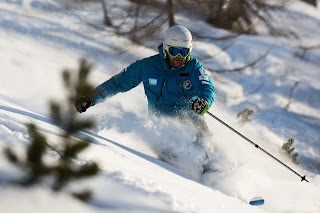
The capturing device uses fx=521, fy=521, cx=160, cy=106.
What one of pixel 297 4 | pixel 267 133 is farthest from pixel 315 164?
pixel 297 4

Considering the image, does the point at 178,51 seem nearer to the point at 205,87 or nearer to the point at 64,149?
the point at 205,87

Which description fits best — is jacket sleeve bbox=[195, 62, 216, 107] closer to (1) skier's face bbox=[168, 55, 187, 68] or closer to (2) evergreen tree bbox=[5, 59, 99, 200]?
(1) skier's face bbox=[168, 55, 187, 68]

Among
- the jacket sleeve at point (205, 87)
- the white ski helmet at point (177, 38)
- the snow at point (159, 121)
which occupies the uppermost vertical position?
the white ski helmet at point (177, 38)

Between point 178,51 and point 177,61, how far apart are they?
0.13 metres

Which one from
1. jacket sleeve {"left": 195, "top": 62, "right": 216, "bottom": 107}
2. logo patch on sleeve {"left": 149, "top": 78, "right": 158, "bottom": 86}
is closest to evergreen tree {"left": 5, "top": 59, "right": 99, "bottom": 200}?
jacket sleeve {"left": 195, "top": 62, "right": 216, "bottom": 107}

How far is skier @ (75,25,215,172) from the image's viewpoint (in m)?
5.53

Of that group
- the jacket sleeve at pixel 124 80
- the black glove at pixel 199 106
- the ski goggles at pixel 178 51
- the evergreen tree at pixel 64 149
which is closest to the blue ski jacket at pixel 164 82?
the jacket sleeve at pixel 124 80

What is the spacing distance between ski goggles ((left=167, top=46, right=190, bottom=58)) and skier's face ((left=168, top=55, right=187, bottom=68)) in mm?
40

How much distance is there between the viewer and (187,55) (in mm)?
5582

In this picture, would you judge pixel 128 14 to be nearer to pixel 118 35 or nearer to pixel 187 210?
pixel 118 35

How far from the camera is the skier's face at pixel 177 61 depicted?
559 centimetres

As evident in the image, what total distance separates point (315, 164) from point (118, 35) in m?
4.94

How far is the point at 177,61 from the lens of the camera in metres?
5.62

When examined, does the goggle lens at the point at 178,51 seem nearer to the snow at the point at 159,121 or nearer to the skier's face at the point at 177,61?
the skier's face at the point at 177,61
